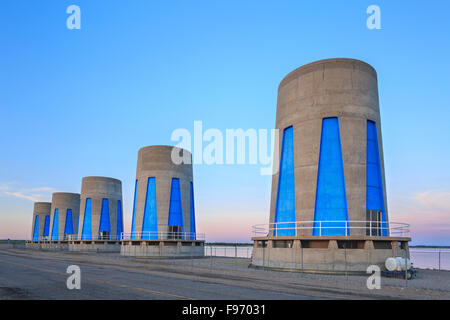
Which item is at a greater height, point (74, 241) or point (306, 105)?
point (306, 105)

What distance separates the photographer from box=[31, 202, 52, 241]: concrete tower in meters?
92.4

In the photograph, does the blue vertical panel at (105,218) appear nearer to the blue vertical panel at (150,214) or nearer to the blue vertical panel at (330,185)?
the blue vertical panel at (150,214)

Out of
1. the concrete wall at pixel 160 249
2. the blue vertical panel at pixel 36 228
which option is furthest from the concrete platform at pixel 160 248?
the blue vertical panel at pixel 36 228

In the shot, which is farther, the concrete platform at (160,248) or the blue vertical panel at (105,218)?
the blue vertical panel at (105,218)

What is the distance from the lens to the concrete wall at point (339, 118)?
25.0 m

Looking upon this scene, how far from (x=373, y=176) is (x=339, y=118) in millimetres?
4648

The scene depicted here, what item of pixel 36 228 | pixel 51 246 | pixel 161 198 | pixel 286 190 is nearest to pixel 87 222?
pixel 51 246

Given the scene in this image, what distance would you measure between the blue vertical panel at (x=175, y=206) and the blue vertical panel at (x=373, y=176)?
26.4m

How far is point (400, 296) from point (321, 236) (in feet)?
27.6

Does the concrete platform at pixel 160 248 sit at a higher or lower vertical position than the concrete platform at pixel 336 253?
lower

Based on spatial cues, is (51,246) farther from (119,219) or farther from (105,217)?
(105,217)

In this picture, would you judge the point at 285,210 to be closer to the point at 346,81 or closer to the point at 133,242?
the point at 346,81
